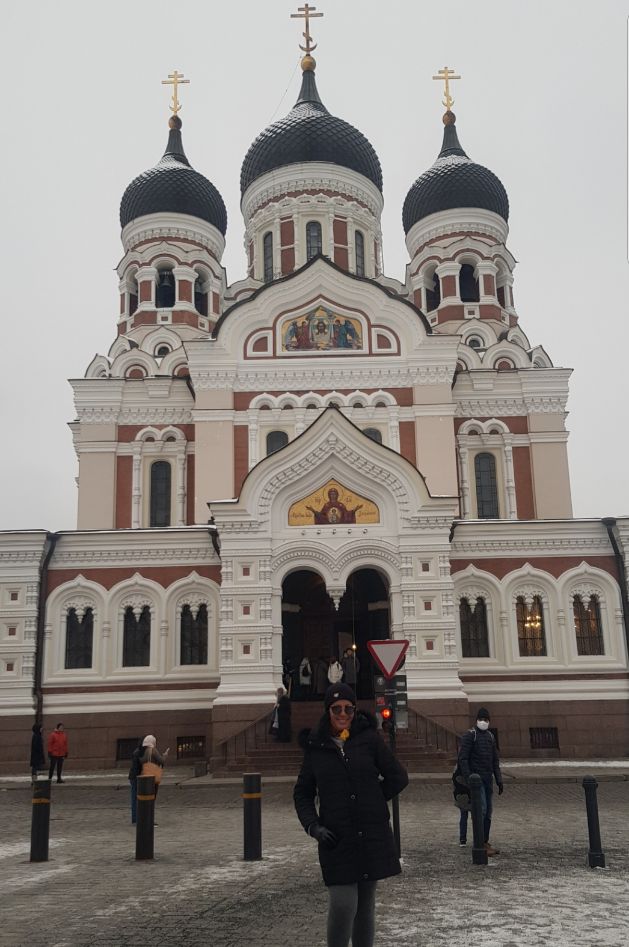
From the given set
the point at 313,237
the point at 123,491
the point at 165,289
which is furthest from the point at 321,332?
the point at 165,289

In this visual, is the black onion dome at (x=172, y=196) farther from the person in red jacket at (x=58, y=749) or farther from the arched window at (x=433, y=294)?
the person in red jacket at (x=58, y=749)

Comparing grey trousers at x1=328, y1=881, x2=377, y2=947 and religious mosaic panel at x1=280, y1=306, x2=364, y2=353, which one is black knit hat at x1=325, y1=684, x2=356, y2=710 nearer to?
grey trousers at x1=328, y1=881, x2=377, y2=947

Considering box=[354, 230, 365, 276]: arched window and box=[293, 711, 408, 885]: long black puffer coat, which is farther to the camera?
box=[354, 230, 365, 276]: arched window

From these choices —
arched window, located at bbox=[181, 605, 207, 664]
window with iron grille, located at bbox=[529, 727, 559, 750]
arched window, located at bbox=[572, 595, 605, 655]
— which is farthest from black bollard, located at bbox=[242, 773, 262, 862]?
arched window, located at bbox=[572, 595, 605, 655]

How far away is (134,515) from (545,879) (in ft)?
66.5

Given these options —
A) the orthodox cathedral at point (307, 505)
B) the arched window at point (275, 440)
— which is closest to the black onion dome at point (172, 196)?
the orthodox cathedral at point (307, 505)

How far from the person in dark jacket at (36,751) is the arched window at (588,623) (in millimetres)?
12295

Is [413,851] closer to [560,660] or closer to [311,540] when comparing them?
[311,540]

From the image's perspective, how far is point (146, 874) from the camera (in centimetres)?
876

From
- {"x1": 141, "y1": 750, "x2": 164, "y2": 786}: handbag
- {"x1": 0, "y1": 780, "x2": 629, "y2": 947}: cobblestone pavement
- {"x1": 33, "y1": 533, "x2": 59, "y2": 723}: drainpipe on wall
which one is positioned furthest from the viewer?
{"x1": 33, "y1": 533, "x2": 59, "y2": 723}: drainpipe on wall

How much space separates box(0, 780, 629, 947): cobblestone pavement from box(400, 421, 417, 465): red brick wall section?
1352cm

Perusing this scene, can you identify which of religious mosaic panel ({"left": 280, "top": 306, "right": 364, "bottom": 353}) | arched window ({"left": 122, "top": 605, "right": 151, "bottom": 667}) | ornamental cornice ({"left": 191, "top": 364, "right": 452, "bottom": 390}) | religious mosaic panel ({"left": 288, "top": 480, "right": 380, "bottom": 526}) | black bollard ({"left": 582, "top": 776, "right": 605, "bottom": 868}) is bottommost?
black bollard ({"left": 582, "top": 776, "right": 605, "bottom": 868})

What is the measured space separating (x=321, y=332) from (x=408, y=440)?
3.97 meters

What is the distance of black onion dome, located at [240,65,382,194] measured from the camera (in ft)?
105
